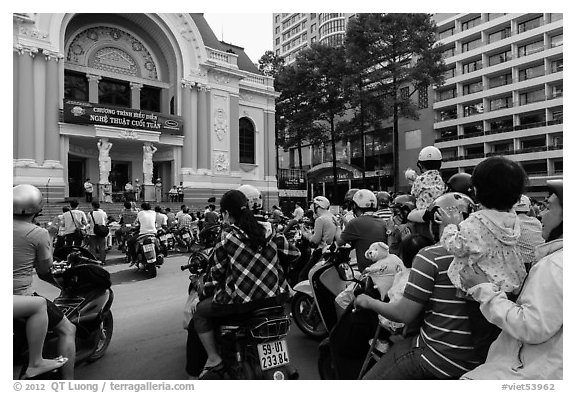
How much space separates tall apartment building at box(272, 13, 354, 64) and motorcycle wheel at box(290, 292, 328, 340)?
5019 cm

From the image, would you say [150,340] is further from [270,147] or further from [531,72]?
[531,72]

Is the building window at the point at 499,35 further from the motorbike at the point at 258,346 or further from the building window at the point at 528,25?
the motorbike at the point at 258,346

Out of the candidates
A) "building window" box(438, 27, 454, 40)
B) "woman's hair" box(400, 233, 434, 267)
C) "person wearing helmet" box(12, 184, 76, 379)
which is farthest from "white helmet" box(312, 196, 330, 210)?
"building window" box(438, 27, 454, 40)

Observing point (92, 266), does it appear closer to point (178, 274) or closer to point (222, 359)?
point (222, 359)

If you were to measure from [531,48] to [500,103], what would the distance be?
14.9 feet

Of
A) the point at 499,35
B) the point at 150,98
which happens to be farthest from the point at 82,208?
the point at 499,35

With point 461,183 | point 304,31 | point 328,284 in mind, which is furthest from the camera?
point 304,31

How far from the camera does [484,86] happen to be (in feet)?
112

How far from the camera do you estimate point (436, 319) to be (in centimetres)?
184

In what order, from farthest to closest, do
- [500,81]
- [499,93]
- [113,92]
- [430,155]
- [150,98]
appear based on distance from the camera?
[500,81] → [499,93] → [150,98] → [113,92] → [430,155]

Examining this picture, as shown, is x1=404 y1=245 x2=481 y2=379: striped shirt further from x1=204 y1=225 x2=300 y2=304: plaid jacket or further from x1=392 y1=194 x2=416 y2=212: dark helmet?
x1=392 y1=194 x2=416 y2=212: dark helmet

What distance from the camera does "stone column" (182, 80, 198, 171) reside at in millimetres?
21781

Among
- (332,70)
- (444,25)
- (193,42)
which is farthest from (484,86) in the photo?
(193,42)

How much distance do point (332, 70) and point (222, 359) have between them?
24.7m
